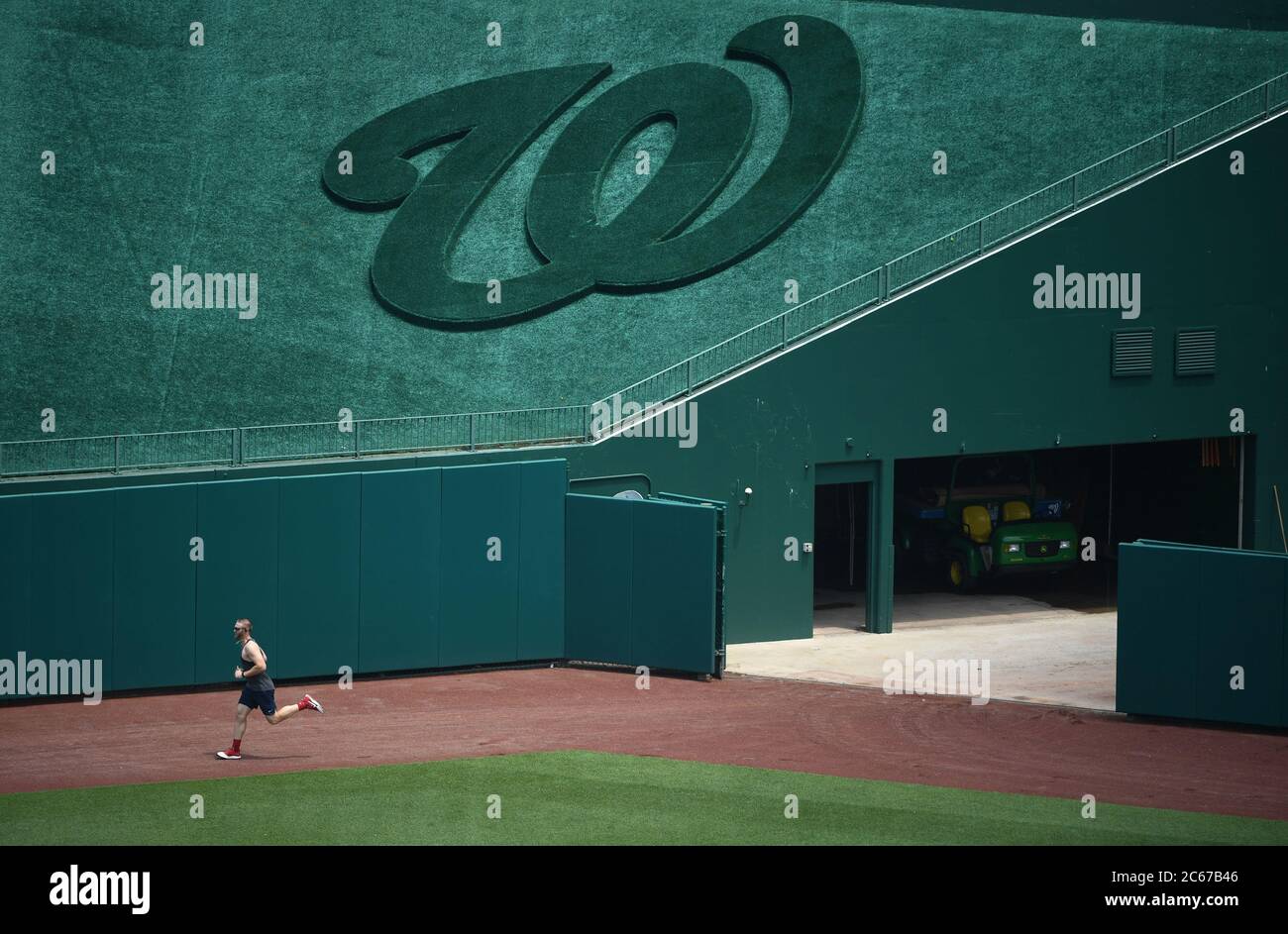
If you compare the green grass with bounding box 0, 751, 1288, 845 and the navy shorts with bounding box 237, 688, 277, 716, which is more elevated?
the navy shorts with bounding box 237, 688, 277, 716

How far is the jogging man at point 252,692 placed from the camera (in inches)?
672

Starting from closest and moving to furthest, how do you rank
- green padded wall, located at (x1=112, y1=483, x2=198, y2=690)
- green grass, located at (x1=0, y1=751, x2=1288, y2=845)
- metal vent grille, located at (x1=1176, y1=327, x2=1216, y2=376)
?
green grass, located at (x1=0, y1=751, x2=1288, y2=845)
green padded wall, located at (x1=112, y1=483, x2=198, y2=690)
metal vent grille, located at (x1=1176, y1=327, x2=1216, y2=376)

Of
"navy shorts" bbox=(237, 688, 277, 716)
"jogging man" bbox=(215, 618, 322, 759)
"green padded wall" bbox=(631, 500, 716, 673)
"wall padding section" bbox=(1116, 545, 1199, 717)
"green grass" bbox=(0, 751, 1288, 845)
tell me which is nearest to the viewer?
"green grass" bbox=(0, 751, 1288, 845)

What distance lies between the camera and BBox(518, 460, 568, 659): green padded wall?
2305cm

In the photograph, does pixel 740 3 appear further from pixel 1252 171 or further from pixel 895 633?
pixel 895 633

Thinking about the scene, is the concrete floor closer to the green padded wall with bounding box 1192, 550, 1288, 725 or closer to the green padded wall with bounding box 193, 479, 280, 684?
the green padded wall with bounding box 1192, 550, 1288, 725

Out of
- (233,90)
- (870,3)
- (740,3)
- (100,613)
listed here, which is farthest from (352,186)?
(100,613)

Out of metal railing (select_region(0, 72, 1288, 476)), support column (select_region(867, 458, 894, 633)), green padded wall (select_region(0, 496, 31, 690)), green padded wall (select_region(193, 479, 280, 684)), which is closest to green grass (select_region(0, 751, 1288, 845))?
green padded wall (select_region(0, 496, 31, 690))

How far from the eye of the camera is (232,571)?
21.2 meters

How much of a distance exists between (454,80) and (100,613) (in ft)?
52.2

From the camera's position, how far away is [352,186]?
1242 inches

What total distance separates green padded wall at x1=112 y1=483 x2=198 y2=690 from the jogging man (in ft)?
11.8

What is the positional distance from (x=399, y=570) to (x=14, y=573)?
5.15 m

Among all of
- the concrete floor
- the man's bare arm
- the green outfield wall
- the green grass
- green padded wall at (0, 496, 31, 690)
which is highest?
the green outfield wall
